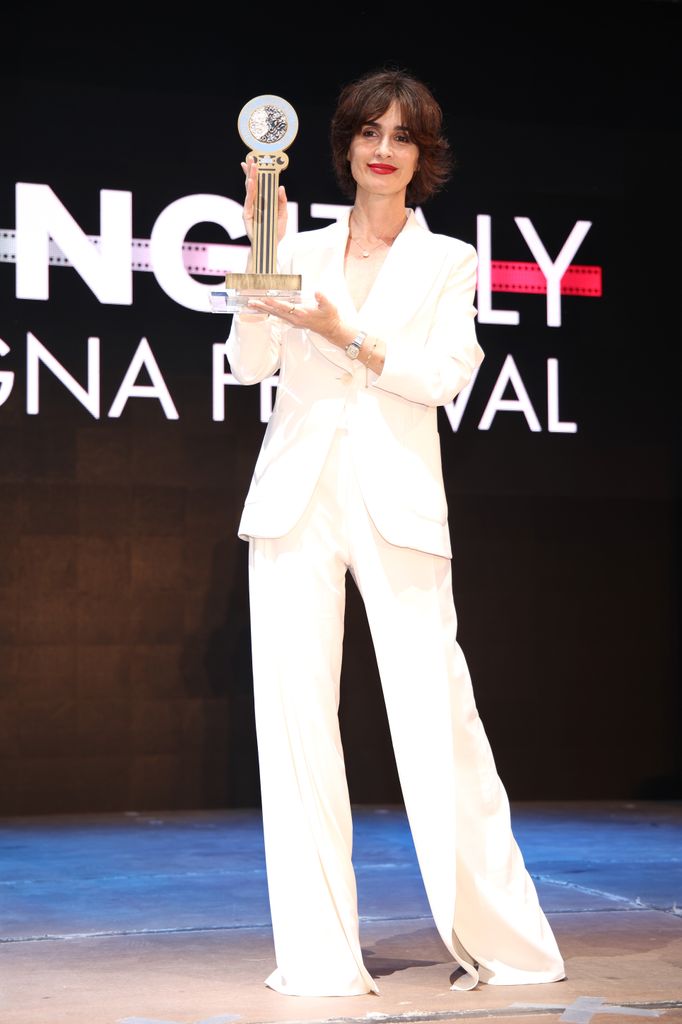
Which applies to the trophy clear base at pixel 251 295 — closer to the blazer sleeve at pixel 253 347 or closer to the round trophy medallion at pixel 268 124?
the blazer sleeve at pixel 253 347

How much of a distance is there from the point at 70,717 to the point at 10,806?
0.38m

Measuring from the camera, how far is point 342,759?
8.03 feet

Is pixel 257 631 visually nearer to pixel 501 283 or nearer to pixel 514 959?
pixel 514 959

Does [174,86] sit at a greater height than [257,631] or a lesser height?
greater

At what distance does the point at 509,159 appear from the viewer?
223 inches

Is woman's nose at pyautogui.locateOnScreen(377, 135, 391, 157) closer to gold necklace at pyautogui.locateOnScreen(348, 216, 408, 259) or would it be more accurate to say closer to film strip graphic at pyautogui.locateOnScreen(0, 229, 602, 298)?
gold necklace at pyautogui.locateOnScreen(348, 216, 408, 259)

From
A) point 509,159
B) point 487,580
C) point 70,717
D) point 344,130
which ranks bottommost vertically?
point 70,717

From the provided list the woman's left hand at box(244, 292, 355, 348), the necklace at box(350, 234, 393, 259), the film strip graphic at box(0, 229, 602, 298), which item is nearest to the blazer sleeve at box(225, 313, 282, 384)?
the woman's left hand at box(244, 292, 355, 348)

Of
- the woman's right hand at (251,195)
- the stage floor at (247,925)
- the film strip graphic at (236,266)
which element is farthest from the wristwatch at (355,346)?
the film strip graphic at (236,266)

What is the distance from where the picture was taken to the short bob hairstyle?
8.27ft

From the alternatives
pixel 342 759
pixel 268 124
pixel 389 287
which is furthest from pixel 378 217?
pixel 342 759

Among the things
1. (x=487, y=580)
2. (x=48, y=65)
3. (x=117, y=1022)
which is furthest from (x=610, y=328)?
(x=117, y=1022)

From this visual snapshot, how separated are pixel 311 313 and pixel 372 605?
53cm

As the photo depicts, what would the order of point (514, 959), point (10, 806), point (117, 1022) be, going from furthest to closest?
1. point (10, 806)
2. point (514, 959)
3. point (117, 1022)
